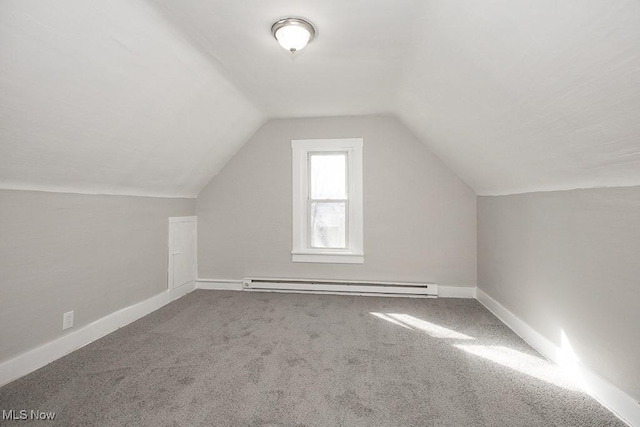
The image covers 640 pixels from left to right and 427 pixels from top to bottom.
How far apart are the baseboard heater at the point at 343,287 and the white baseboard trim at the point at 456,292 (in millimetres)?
118

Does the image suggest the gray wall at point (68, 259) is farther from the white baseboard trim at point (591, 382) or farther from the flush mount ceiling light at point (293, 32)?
the white baseboard trim at point (591, 382)

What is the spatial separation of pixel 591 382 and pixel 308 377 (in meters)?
1.78

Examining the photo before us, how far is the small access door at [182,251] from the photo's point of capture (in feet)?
13.0

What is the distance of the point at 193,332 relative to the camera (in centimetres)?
296

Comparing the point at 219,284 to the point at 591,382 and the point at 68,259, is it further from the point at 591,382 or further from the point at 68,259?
the point at 591,382

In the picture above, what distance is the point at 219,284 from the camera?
4480 millimetres

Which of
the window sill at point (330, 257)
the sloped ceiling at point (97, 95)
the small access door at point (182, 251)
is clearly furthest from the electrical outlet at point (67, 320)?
the window sill at point (330, 257)

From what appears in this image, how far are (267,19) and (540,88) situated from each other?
1.66 meters

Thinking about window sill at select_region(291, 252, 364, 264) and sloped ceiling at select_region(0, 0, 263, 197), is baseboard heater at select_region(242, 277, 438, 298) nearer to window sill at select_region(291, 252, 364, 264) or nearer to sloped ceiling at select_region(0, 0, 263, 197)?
window sill at select_region(291, 252, 364, 264)

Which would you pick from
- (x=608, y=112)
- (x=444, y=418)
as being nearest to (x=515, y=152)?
(x=608, y=112)

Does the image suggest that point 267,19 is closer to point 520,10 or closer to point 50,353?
point 520,10

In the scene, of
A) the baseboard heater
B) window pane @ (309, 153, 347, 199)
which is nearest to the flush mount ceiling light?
window pane @ (309, 153, 347, 199)

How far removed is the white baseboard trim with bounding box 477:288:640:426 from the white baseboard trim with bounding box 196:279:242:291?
129 inches

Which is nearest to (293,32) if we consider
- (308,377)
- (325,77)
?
(325,77)
